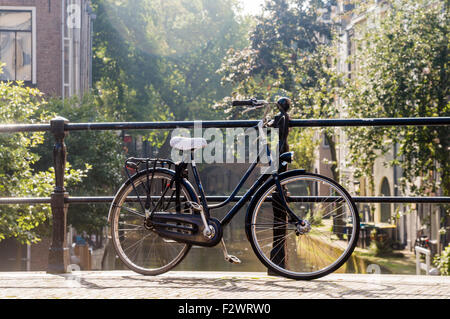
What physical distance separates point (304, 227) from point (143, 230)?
1.18 metres

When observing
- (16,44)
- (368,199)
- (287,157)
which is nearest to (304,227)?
(287,157)

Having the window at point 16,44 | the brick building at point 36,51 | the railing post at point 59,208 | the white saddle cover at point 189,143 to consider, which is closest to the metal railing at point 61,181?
the railing post at point 59,208

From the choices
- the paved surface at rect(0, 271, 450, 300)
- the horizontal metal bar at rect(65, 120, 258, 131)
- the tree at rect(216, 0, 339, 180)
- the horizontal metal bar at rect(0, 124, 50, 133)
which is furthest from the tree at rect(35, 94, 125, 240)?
the paved surface at rect(0, 271, 450, 300)

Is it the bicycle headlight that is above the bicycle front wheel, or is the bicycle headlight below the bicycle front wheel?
above

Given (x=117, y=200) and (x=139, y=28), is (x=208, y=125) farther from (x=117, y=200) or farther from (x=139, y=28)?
(x=139, y=28)

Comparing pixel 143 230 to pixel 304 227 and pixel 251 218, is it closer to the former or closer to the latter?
pixel 251 218

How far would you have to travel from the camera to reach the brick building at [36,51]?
75.7ft

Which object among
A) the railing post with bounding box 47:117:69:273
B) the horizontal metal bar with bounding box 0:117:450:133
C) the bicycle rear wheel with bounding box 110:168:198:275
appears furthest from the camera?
the railing post with bounding box 47:117:69:273

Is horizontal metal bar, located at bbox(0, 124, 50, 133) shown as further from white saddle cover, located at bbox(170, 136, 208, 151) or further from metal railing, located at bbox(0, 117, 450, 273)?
white saddle cover, located at bbox(170, 136, 208, 151)

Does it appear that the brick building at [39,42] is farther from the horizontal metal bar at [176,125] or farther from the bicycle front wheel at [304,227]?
the bicycle front wheel at [304,227]

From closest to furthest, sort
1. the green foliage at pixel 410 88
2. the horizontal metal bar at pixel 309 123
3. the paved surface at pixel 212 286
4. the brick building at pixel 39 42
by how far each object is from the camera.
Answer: the paved surface at pixel 212 286
the horizontal metal bar at pixel 309 123
the green foliage at pixel 410 88
the brick building at pixel 39 42

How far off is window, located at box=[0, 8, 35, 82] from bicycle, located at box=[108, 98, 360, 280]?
19476 millimetres

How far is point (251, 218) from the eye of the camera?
4.41 meters

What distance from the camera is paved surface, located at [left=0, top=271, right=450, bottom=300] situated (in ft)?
13.6
